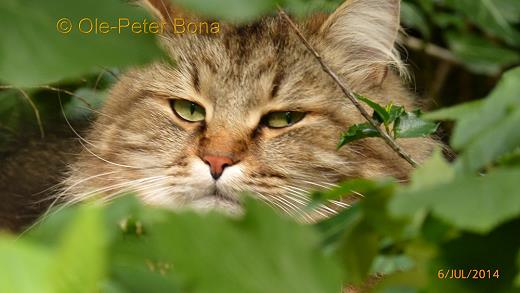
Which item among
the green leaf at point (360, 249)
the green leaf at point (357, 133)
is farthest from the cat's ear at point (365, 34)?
the green leaf at point (360, 249)

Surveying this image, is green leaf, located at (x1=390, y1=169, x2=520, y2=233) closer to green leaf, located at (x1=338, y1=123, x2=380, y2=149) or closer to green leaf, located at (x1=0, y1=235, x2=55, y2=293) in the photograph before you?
green leaf, located at (x1=0, y1=235, x2=55, y2=293)

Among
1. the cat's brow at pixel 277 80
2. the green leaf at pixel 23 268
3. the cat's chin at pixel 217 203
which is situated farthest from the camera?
the cat's brow at pixel 277 80

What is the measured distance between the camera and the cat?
7.68 feet

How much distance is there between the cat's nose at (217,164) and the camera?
7.60 feet

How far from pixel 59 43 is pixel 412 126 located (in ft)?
3.51

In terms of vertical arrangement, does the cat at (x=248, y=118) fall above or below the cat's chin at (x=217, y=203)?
above

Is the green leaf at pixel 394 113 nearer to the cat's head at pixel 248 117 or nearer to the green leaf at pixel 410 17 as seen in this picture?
the cat's head at pixel 248 117

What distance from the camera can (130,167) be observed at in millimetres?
2482

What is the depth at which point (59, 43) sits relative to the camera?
844 millimetres

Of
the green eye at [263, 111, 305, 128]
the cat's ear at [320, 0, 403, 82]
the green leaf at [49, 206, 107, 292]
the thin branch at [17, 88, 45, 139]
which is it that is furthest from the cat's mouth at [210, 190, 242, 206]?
the green leaf at [49, 206, 107, 292]

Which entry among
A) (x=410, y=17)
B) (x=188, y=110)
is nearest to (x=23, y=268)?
(x=188, y=110)

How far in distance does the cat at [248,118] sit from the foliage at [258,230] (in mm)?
1160

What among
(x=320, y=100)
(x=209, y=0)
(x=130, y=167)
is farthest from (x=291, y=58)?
(x=209, y=0)

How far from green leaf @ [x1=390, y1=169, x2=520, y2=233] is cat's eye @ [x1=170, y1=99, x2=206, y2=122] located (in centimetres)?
165
